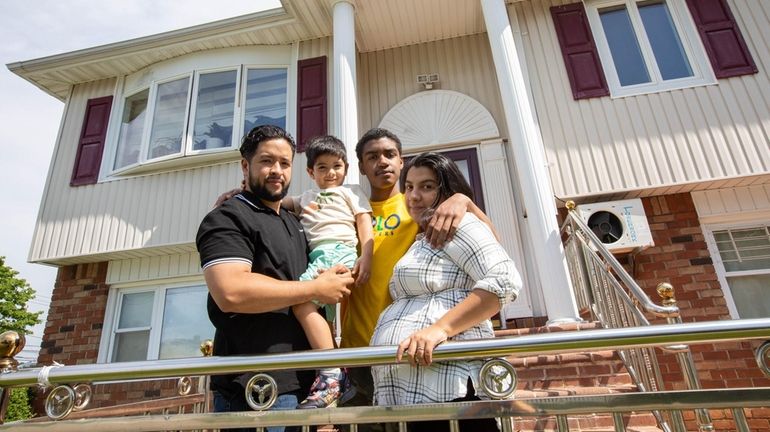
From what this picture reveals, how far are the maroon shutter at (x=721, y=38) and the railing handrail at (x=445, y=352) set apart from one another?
5130 mm

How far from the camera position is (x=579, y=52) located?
197 inches

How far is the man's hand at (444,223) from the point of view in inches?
46.4

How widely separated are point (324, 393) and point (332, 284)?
35 cm

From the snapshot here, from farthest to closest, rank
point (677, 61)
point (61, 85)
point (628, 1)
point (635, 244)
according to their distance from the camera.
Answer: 1. point (61, 85)
2. point (628, 1)
3. point (677, 61)
4. point (635, 244)

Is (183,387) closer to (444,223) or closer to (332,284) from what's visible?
(332,284)

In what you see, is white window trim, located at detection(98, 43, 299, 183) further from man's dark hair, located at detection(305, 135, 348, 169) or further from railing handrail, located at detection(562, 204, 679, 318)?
railing handrail, located at detection(562, 204, 679, 318)

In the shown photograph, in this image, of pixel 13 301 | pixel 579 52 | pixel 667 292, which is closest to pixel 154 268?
pixel 667 292

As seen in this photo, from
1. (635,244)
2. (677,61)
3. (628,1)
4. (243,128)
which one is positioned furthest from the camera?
(243,128)

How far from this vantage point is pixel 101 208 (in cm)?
557

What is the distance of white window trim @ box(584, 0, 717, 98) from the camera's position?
183 inches

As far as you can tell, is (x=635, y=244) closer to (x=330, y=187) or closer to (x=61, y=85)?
(x=330, y=187)

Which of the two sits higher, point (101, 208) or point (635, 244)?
point (101, 208)

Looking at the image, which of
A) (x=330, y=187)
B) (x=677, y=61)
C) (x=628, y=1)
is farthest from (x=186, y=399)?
(x=628, y=1)

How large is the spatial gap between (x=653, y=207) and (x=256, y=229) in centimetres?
460
